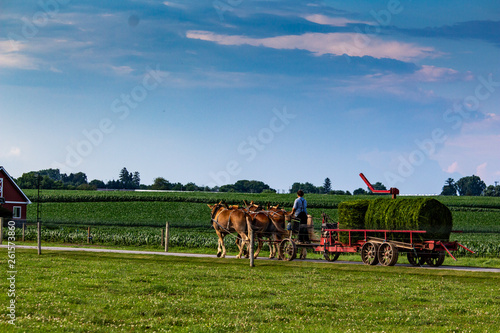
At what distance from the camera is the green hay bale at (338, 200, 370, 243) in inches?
944

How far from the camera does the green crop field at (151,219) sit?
40500 millimetres

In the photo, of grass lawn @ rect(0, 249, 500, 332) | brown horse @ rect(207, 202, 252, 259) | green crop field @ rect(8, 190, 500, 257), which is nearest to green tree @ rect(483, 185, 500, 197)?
green crop field @ rect(8, 190, 500, 257)

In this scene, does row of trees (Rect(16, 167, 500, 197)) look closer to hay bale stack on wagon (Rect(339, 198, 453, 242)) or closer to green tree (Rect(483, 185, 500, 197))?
green tree (Rect(483, 185, 500, 197))

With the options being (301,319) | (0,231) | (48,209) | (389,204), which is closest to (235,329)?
(301,319)

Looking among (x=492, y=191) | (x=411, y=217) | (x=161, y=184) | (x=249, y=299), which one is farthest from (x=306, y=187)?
(x=249, y=299)

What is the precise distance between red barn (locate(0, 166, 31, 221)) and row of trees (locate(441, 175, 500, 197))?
346 ft

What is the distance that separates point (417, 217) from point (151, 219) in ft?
150

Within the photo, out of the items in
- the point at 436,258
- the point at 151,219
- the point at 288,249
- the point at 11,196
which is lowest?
the point at 436,258

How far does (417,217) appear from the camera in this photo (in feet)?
70.6

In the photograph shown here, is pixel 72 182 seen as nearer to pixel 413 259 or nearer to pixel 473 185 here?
pixel 473 185

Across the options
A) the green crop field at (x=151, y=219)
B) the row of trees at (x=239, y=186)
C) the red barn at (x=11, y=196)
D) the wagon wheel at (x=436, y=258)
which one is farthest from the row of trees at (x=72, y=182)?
the wagon wheel at (x=436, y=258)

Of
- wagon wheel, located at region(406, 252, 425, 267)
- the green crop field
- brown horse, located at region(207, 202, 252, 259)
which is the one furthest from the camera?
the green crop field

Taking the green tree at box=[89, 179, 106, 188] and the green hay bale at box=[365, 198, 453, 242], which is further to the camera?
the green tree at box=[89, 179, 106, 188]

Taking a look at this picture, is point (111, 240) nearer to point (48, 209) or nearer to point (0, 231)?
point (0, 231)
